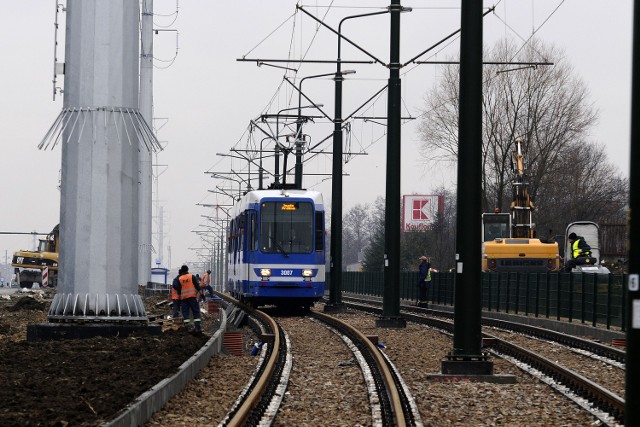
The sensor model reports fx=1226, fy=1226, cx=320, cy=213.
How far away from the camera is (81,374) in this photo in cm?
1388

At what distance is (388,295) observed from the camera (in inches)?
1112

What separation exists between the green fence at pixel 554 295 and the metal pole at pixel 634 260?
1660cm

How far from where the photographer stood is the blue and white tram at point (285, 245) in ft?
110

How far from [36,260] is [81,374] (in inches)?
2601

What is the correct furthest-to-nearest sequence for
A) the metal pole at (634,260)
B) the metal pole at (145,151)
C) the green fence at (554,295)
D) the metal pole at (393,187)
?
the metal pole at (145,151), the metal pole at (393,187), the green fence at (554,295), the metal pole at (634,260)

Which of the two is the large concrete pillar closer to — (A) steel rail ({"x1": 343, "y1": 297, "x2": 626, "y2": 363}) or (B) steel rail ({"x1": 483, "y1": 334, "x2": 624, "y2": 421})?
(B) steel rail ({"x1": 483, "y1": 334, "x2": 624, "y2": 421})

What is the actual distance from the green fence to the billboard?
179ft

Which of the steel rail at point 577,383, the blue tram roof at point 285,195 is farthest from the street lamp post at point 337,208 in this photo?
the steel rail at point 577,383

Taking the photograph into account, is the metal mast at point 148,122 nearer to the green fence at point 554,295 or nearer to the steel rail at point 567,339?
the green fence at point 554,295

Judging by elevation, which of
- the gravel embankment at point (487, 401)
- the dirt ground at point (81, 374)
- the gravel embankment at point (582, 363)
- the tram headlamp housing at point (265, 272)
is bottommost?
the gravel embankment at point (487, 401)

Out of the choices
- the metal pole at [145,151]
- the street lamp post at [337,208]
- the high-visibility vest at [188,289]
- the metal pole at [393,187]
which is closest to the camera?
the high-visibility vest at [188,289]

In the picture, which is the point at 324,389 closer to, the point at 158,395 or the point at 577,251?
the point at 158,395

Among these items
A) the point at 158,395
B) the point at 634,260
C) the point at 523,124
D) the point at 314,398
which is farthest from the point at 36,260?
the point at 634,260

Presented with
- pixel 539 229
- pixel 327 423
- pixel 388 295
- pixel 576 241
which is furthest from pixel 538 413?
pixel 539 229
